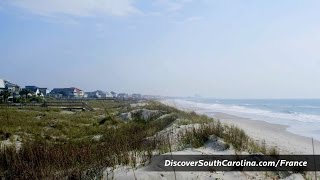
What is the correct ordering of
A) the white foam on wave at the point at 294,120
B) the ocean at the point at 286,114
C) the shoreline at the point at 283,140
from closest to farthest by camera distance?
the shoreline at the point at 283,140 < the white foam on wave at the point at 294,120 < the ocean at the point at 286,114

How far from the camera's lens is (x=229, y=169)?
316 inches

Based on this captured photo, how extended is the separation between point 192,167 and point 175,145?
11.3 feet

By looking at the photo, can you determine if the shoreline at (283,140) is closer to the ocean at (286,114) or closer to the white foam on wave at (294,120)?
the white foam on wave at (294,120)

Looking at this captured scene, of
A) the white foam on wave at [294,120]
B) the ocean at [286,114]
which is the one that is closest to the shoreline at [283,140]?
the white foam on wave at [294,120]

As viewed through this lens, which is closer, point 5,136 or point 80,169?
point 80,169

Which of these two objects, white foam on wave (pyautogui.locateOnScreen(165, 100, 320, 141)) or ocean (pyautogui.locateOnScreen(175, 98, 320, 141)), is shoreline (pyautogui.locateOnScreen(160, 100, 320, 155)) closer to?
white foam on wave (pyautogui.locateOnScreen(165, 100, 320, 141))

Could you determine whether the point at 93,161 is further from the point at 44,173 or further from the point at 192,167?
the point at 192,167

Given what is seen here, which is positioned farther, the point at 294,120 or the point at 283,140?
the point at 294,120

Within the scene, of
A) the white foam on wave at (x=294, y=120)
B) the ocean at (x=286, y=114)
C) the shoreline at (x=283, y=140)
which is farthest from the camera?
the ocean at (x=286, y=114)

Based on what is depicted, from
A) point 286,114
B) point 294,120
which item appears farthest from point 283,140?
point 286,114

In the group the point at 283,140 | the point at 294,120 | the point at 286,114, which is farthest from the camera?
the point at 286,114

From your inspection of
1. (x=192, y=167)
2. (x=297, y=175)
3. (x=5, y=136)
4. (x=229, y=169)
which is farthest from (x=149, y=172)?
(x=5, y=136)

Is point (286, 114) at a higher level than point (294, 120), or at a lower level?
higher

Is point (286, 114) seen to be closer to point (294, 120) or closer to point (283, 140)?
point (294, 120)
